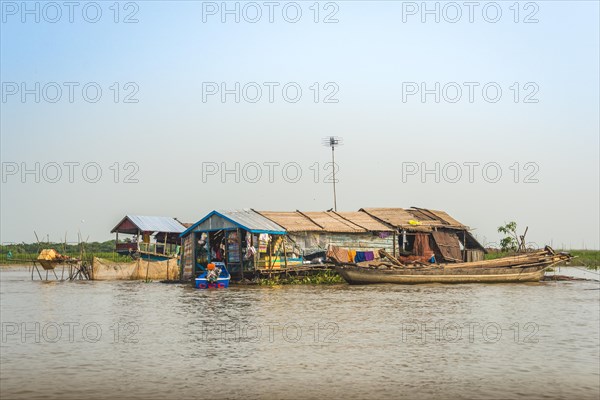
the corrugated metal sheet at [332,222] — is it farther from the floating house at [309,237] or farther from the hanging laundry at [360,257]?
the hanging laundry at [360,257]

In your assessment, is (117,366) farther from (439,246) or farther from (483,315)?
(439,246)

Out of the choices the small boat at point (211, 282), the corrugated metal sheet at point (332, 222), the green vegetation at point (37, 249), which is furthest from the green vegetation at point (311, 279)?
the green vegetation at point (37, 249)

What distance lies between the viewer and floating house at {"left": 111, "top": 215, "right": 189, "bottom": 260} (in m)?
34.2

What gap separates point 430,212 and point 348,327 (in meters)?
19.5

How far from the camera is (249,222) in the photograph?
82.1 feet

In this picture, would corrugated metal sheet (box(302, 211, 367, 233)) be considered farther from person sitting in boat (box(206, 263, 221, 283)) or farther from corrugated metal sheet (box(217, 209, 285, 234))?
person sitting in boat (box(206, 263, 221, 283))

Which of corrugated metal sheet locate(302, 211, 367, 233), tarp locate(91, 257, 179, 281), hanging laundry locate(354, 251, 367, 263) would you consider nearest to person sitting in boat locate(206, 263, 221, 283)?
corrugated metal sheet locate(302, 211, 367, 233)

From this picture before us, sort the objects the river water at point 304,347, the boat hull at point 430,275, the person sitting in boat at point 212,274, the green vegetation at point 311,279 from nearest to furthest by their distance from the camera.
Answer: the river water at point 304,347, the person sitting in boat at point 212,274, the boat hull at point 430,275, the green vegetation at point 311,279

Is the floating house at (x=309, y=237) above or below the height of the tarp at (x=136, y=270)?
above

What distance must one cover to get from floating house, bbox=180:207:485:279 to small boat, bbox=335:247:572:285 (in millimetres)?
3188

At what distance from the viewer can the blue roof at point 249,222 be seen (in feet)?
79.7

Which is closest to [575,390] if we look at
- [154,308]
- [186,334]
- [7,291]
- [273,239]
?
[186,334]

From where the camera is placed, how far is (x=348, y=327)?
41.9 feet

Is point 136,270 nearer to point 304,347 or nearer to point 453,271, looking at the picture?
point 453,271
